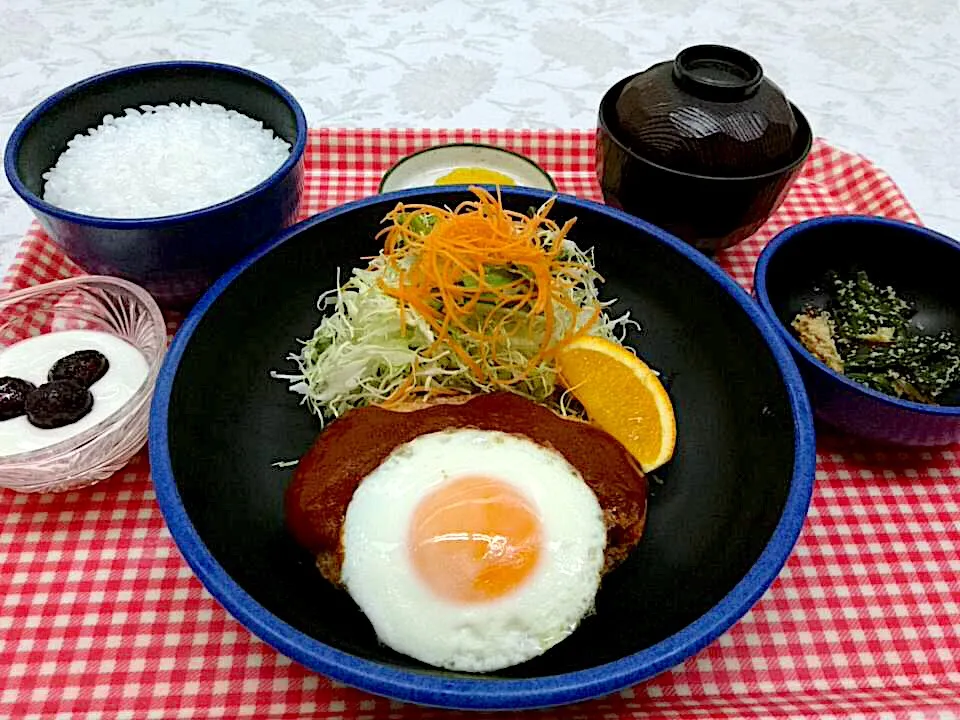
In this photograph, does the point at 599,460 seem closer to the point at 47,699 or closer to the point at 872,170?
the point at 47,699

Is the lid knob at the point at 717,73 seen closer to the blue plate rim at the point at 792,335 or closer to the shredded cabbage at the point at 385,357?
the blue plate rim at the point at 792,335

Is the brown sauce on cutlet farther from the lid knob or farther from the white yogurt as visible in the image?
the lid knob

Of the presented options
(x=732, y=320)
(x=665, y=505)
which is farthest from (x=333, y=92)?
(x=665, y=505)

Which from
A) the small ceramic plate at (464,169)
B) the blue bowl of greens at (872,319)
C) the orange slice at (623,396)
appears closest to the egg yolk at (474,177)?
the small ceramic plate at (464,169)

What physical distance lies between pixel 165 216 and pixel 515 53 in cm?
271

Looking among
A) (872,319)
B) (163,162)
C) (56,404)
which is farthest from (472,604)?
(163,162)

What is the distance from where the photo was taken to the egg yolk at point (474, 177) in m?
2.49

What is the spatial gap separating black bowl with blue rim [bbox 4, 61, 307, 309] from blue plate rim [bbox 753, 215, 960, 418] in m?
1.30

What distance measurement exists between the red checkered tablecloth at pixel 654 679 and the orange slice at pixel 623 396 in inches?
16.4

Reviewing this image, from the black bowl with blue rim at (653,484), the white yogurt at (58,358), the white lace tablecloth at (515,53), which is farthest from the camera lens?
the white lace tablecloth at (515,53)

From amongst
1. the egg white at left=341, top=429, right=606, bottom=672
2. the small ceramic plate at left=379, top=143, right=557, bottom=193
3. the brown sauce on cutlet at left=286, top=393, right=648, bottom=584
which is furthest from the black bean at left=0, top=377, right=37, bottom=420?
the small ceramic plate at left=379, top=143, right=557, bottom=193

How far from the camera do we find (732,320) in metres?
1.97

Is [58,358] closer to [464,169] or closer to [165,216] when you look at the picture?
[165,216]

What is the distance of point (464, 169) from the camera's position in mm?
2621
